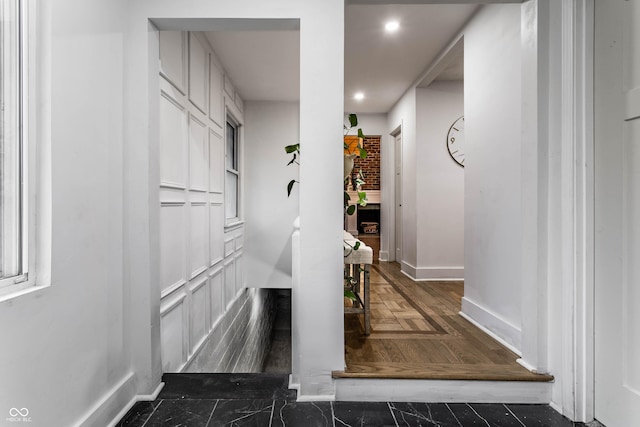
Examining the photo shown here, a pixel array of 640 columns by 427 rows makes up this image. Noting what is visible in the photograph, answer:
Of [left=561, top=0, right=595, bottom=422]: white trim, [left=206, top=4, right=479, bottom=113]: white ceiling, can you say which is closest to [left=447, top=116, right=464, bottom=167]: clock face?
[left=206, top=4, right=479, bottom=113]: white ceiling

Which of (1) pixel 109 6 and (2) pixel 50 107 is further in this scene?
(1) pixel 109 6

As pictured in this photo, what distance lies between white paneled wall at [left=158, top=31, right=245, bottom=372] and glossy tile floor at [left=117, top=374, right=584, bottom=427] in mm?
634

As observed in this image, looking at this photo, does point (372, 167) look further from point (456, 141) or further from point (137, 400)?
point (137, 400)

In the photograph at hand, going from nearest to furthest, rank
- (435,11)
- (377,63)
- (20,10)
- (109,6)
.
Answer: (20,10), (109,6), (435,11), (377,63)

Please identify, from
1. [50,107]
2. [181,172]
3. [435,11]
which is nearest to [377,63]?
[435,11]

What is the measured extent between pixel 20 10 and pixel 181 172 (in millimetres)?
1473

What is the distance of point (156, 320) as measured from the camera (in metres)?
1.74

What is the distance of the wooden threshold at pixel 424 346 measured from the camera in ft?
5.45

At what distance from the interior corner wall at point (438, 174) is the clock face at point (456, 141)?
4 cm

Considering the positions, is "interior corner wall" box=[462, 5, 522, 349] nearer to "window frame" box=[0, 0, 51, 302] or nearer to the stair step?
the stair step

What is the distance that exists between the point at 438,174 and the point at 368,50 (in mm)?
1642

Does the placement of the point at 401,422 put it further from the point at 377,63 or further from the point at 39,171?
the point at 377,63

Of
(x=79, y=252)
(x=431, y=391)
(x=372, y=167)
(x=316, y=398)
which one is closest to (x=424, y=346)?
(x=431, y=391)

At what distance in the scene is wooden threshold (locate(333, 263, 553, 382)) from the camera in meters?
1.66
